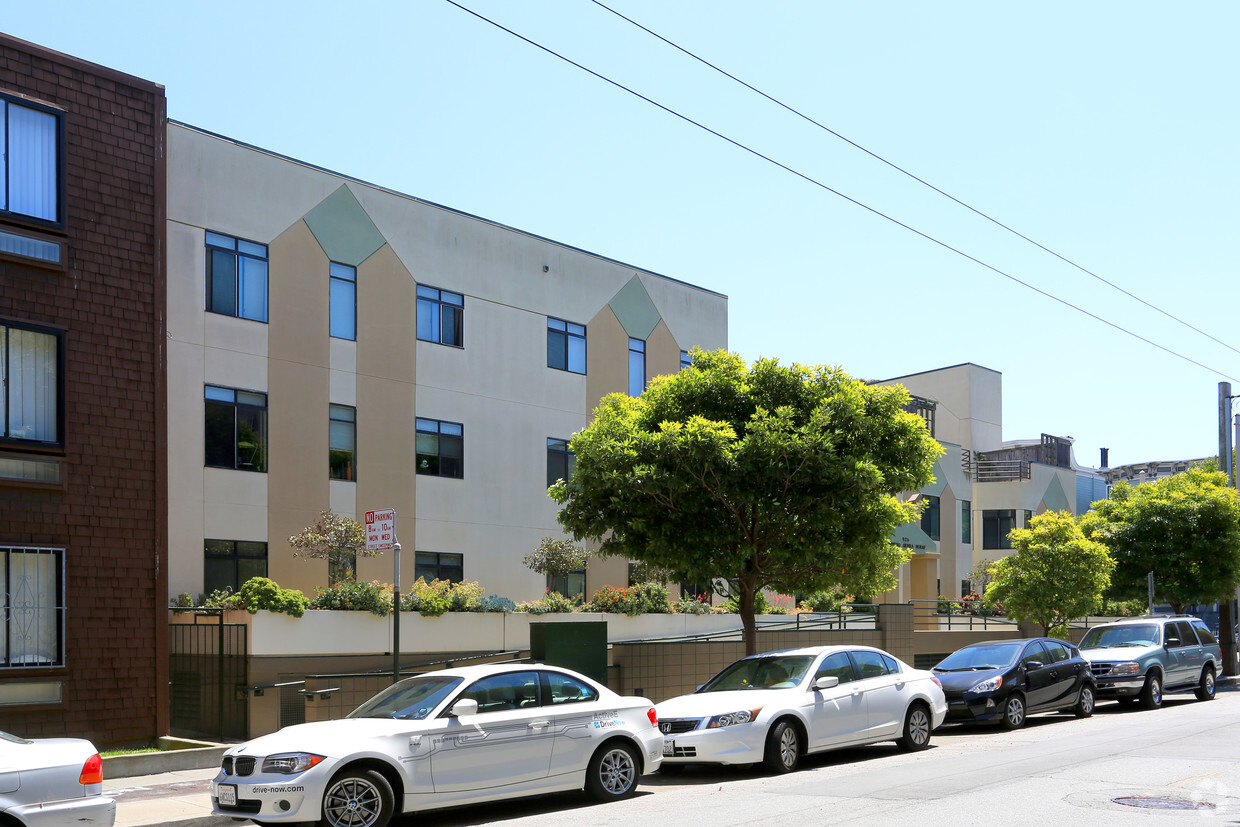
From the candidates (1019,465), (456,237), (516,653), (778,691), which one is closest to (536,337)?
(456,237)

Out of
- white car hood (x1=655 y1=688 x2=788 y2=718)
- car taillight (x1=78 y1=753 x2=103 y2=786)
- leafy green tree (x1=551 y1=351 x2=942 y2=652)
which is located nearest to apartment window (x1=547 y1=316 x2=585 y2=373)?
leafy green tree (x1=551 y1=351 x2=942 y2=652)

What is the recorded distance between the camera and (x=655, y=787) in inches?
516

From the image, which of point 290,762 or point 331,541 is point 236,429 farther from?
point 290,762

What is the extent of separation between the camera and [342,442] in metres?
23.9

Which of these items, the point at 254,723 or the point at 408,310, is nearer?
the point at 254,723

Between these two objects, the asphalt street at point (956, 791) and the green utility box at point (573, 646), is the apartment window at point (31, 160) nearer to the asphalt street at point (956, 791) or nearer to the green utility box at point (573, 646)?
the green utility box at point (573, 646)

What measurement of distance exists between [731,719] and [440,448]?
13.7 meters

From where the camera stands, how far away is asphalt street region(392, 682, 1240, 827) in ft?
33.6

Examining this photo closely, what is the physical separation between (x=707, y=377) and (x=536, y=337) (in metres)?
10.6

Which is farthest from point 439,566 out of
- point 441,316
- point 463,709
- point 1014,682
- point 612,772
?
point 463,709

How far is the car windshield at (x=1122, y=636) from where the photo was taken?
23.3 m

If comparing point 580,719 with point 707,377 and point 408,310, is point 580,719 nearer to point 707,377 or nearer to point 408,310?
point 707,377

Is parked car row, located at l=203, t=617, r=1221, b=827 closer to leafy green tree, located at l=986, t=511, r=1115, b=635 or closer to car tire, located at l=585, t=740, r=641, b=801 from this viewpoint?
car tire, located at l=585, t=740, r=641, b=801

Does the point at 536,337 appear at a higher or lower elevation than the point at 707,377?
higher
